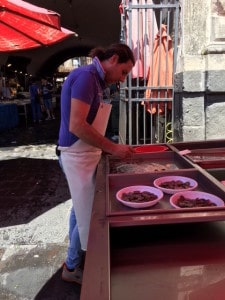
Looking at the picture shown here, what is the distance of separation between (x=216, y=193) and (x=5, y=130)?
11737 mm

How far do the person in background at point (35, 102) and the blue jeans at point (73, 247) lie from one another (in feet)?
39.9

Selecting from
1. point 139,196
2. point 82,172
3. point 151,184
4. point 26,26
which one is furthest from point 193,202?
point 26,26

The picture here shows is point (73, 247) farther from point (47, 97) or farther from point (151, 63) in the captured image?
point (47, 97)

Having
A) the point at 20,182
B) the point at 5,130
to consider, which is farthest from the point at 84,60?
the point at 20,182

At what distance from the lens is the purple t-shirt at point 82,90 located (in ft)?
7.73

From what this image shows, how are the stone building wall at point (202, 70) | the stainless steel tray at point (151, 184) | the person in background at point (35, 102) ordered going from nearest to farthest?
1. the stainless steel tray at point (151, 184)
2. the stone building wall at point (202, 70)
3. the person in background at point (35, 102)

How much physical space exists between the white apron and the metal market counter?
69 cm

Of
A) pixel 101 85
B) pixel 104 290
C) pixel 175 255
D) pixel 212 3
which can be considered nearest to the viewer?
pixel 104 290

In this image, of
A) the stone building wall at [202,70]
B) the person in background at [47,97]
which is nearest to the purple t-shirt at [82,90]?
the stone building wall at [202,70]

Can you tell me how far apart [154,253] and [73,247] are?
155 centimetres

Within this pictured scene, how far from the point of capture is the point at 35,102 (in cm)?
1485

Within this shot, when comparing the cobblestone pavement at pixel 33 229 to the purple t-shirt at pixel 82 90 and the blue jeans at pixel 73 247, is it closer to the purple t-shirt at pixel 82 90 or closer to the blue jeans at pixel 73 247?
the blue jeans at pixel 73 247

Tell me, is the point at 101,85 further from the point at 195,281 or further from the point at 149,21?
the point at 149,21

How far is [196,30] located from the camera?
198 inches
